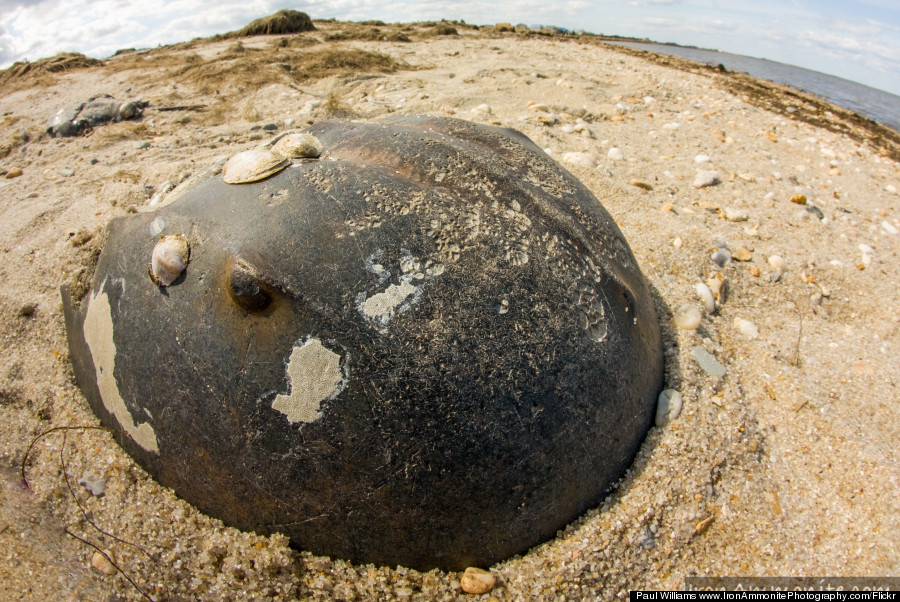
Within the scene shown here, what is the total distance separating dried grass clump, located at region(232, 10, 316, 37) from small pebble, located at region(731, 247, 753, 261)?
1094cm

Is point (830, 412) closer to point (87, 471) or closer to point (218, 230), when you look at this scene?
point (218, 230)

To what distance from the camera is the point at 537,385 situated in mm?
1369

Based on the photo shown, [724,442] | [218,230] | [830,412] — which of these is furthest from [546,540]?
Result: [830,412]

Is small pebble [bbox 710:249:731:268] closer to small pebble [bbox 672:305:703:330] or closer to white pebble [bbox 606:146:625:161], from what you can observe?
small pebble [bbox 672:305:703:330]

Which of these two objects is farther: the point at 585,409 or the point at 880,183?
the point at 880,183

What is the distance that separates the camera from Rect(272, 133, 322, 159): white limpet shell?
1611 millimetres

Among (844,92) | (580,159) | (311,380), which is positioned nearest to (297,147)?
(311,380)

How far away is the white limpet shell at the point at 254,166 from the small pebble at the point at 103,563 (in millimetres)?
1303

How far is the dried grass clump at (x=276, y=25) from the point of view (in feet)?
34.6

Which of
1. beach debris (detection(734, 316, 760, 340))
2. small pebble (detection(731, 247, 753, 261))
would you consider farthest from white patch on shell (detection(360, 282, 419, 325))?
small pebble (detection(731, 247, 753, 261))

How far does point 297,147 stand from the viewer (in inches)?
63.6

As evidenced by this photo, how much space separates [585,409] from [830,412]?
60.2 inches

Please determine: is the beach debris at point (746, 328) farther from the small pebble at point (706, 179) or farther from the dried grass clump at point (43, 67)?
the dried grass clump at point (43, 67)

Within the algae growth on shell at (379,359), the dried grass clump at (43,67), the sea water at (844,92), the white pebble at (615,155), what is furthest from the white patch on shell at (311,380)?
the dried grass clump at (43,67)
